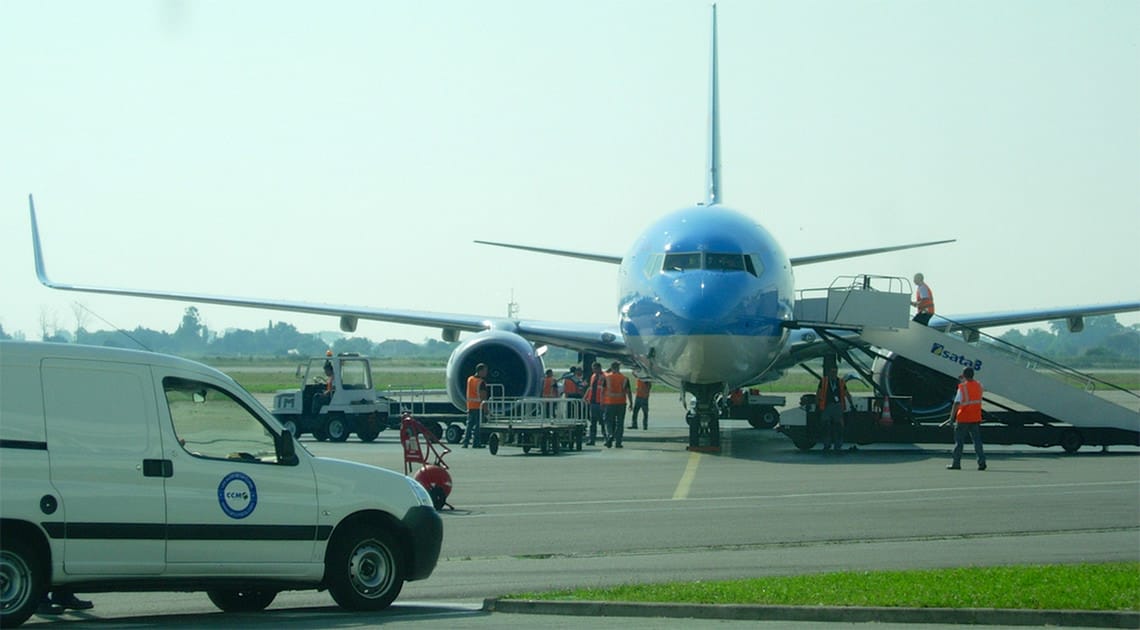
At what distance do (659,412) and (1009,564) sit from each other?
39480 mm

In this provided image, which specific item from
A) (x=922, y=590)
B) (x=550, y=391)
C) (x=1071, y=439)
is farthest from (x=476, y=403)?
(x=922, y=590)

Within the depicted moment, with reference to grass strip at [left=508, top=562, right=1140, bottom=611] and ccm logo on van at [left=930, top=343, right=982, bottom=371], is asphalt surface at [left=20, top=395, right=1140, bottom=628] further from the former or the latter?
ccm logo on van at [left=930, top=343, right=982, bottom=371]

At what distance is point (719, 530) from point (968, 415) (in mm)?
8708

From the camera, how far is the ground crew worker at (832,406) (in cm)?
2550

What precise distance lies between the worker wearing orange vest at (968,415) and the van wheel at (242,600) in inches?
552

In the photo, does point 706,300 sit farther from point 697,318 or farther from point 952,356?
point 952,356

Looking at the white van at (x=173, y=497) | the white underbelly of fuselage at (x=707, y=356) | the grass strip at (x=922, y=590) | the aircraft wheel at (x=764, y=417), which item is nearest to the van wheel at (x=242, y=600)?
the white van at (x=173, y=497)

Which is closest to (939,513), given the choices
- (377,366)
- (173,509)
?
(173,509)

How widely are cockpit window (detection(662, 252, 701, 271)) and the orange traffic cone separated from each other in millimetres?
4534

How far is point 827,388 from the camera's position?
1002 inches

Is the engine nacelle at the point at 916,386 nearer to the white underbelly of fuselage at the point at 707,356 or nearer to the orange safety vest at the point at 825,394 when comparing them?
the orange safety vest at the point at 825,394

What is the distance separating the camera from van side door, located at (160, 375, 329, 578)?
9.67 metres

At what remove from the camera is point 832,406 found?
25.8m

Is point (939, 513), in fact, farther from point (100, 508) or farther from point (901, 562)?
point (100, 508)
